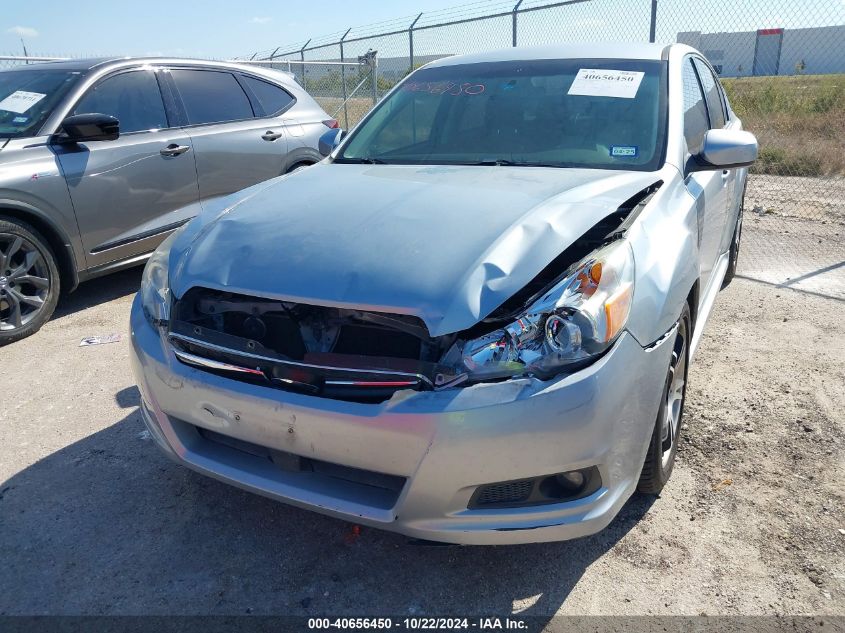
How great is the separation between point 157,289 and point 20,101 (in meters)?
3.40

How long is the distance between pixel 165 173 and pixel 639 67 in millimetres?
3640

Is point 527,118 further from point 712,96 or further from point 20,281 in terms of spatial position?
point 20,281

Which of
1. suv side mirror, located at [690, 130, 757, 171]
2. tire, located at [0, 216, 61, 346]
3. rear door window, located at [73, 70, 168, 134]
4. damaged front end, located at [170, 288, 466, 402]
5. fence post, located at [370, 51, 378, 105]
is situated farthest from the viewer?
fence post, located at [370, 51, 378, 105]

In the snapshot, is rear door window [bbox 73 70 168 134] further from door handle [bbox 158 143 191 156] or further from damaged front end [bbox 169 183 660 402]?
damaged front end [bbox 169 183 660 402]

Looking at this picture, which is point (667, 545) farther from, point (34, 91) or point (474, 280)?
point (34, 91)

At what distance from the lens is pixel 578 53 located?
350 cm

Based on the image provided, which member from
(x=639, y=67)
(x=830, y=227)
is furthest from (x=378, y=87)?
(x=639, y=67)

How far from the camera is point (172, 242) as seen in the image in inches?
107

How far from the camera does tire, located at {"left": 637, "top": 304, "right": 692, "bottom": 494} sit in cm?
238

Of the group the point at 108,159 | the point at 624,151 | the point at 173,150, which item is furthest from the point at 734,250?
the point at 108,159

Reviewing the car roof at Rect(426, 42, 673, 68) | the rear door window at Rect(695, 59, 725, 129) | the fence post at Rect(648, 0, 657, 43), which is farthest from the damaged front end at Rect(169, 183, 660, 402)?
the fence post at Rect(648, 0, 657, 43)

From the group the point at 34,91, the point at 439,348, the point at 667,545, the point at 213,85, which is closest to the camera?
the point at 439,348

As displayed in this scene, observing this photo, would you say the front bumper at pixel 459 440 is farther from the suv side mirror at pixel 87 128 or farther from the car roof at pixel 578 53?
the suv side mirror at pixel 87 128

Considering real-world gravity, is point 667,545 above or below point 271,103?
below
